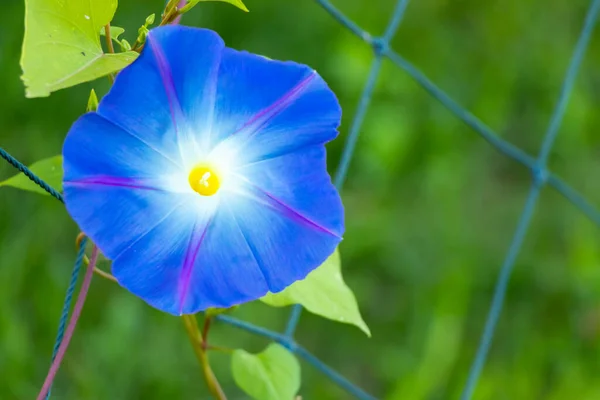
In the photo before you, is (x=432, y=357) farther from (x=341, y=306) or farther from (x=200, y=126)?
(x=200, y=126)

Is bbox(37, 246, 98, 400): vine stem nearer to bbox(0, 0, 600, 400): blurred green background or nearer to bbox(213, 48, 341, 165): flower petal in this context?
bbox(213, 48, 341, 165): flower petal

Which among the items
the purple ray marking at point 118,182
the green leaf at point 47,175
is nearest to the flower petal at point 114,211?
the purple ray marking at point 118,182

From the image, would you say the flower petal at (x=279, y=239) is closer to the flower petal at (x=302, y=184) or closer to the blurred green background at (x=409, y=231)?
the flower petal at (x=302, y=184)

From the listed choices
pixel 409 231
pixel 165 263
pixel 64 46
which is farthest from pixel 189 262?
pixel 409 231

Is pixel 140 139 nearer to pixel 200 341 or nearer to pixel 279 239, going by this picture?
pixel 279 239

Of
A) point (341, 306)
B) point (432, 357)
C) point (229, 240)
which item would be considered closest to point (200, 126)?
point (229, 240)

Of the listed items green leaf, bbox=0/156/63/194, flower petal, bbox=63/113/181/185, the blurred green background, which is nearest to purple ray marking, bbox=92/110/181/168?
flower petal, bbox=63/113/181/185
